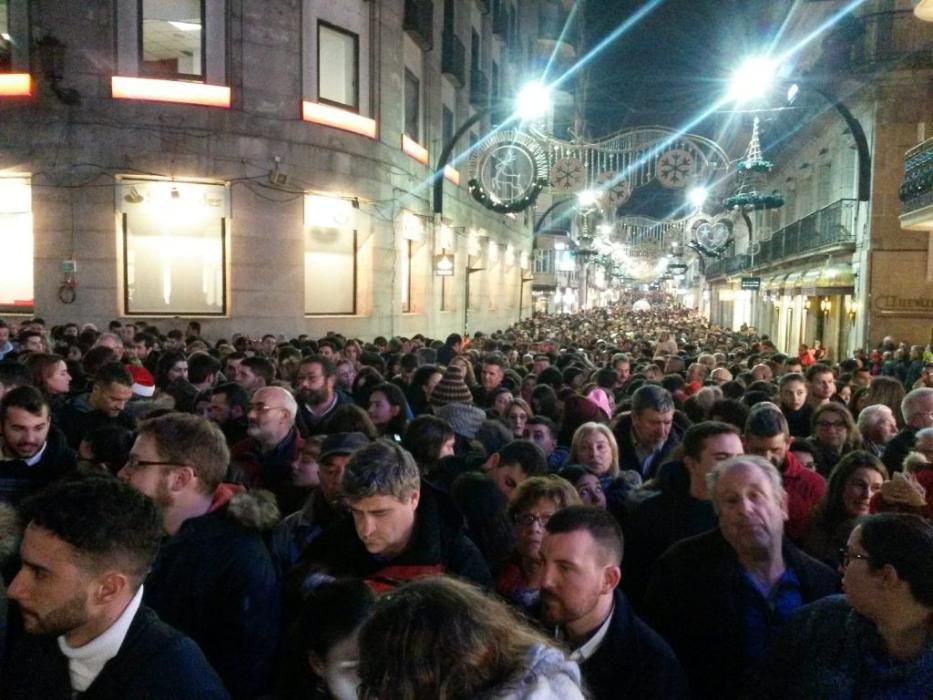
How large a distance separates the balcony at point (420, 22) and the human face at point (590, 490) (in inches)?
765

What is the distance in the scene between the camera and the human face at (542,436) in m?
6.75

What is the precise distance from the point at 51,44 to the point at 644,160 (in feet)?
37.8

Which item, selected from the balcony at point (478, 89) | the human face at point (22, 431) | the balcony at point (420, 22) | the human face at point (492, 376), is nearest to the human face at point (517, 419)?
the human face at point (492, 376)

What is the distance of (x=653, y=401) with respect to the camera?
20.6 feet

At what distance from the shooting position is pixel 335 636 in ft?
8.14

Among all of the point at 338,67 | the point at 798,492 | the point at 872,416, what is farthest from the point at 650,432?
the point at 338,67

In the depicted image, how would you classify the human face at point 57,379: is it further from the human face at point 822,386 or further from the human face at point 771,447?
the human face at point 822,386

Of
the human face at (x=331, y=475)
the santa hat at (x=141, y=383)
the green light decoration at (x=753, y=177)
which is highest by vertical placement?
the green light decoration at (x=753, y=177)

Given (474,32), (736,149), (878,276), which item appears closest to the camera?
(878,276)

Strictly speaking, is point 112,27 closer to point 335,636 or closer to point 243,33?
point 243,33

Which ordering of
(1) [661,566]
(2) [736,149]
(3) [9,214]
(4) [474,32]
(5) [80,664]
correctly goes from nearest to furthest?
(5) [80,664] → (1) [661,566] → (3) [9,214] → (4) [474,32] → (2) [736,149]

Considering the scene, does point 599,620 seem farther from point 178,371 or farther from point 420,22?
point 420,22

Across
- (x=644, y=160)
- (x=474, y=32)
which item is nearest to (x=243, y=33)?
(x=644, y=160)

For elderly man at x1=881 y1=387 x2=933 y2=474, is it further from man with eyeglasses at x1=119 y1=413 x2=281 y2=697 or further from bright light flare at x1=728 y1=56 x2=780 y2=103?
bright light flare at x1=728 y1=56 x2=780 y2=103
